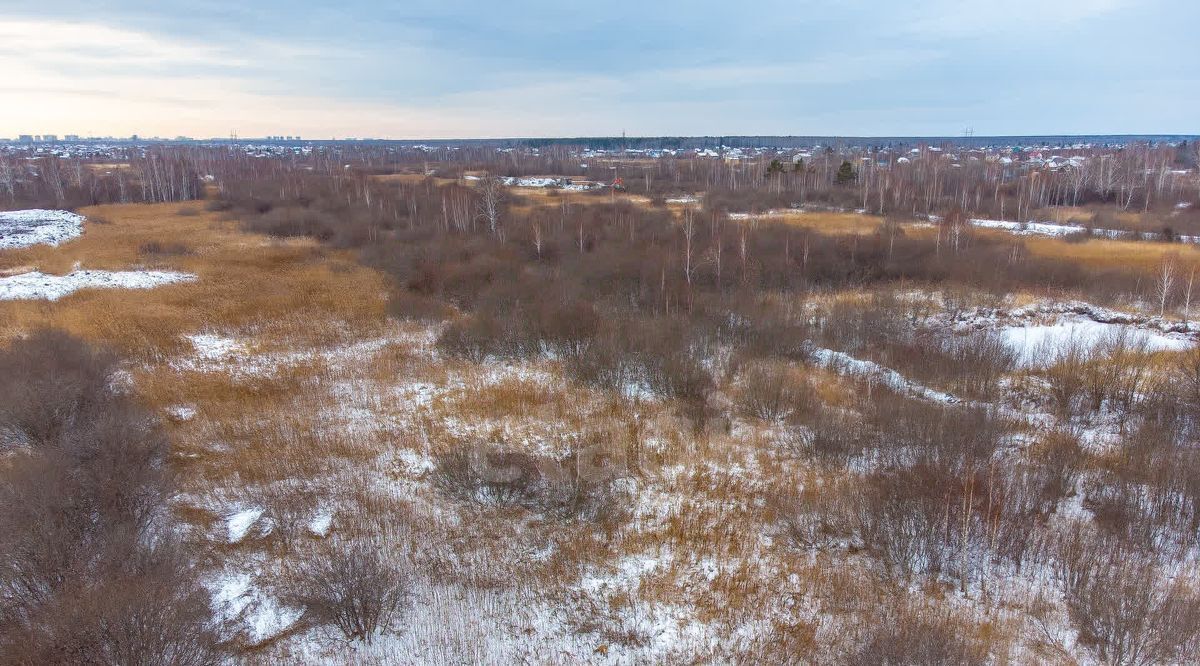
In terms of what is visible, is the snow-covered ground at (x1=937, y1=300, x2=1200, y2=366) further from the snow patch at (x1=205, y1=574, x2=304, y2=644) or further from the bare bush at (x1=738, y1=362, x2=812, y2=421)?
the snow patch at (x1=205, y1=574, x2=304, y2=644)

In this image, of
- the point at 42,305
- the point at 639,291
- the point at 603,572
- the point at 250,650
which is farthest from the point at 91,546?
the point at 42,305

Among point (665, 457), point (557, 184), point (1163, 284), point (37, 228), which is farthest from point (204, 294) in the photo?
point (557, 184)

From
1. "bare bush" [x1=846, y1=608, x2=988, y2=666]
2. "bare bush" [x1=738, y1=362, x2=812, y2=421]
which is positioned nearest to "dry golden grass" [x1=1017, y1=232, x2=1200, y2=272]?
"bare bush" [x1=738, y1=362, x2=812, y2=421]

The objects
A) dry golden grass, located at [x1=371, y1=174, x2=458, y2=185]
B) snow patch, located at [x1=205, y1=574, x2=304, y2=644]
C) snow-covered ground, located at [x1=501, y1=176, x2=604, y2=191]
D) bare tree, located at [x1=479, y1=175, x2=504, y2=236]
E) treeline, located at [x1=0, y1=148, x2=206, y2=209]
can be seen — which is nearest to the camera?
snow patch, located at [x1=205, y1=574, x2=304, y2=644]

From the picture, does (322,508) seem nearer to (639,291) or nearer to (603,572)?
(603,572)

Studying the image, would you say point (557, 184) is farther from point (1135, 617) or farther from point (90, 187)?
point (1135, 617)

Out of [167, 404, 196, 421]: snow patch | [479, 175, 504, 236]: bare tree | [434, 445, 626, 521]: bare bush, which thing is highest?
[479, 175, 504, 236]: bare tree
